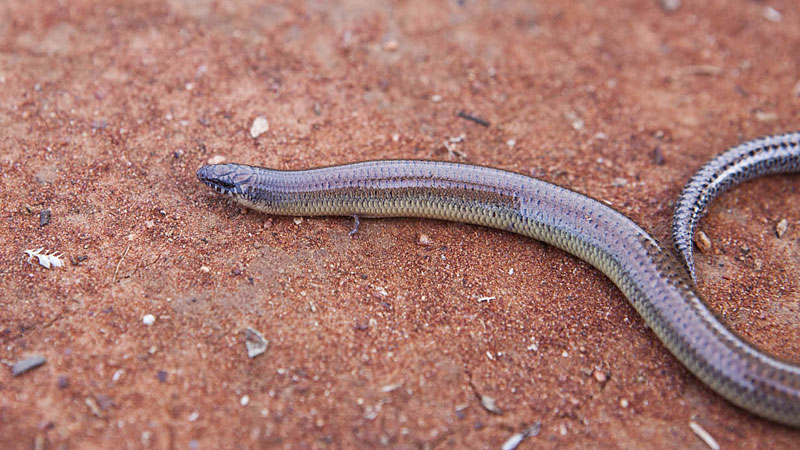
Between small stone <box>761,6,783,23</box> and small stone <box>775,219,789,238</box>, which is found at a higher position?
small stone <box>761,6,783,23</box>

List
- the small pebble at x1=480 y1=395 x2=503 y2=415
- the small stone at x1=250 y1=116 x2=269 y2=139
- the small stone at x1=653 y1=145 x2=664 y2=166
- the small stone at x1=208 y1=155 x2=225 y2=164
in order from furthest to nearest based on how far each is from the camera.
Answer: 1. the small stone at x1=653 y1=145 x2=664 y2=166
2. the small stone at x1=250 y1=116 x2=269 y2=139
3. the small stone at x1=208 y1=155 x2=225 y2=164
4. the small pebble at x1=480 y1=395 x2=503 y2=415

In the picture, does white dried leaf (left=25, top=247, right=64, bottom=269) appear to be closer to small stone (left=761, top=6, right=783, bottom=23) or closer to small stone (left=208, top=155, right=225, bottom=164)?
small stone (left=208, top=155, right=225, bottom=164)

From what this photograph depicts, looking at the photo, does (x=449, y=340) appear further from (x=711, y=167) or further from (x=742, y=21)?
(x=742, y=21)

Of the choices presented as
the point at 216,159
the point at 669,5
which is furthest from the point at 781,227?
the point at 216,159

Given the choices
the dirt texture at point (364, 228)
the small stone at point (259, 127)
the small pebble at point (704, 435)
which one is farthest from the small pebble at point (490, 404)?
the small stone at point (259, 127)

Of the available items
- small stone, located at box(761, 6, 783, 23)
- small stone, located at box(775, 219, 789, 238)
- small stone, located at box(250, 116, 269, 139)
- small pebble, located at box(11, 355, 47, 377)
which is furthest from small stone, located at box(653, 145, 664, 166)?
small pebble, located at box(11, 355, 47, 377)

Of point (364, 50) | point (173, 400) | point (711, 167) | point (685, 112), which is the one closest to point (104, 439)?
point (173, 400)

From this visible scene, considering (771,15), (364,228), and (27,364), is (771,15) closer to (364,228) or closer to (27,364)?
(364,228)
